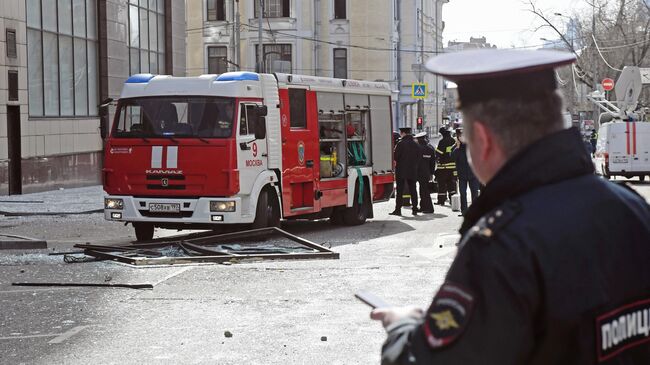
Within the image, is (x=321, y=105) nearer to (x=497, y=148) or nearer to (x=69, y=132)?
(x=69, y=132)

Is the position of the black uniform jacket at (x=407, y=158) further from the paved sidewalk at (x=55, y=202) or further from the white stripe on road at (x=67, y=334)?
the white stripe on road at (x=67, y=334)

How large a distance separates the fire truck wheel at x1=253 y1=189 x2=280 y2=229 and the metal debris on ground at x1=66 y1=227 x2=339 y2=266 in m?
1.01

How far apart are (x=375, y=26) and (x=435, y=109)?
1839 centimetres

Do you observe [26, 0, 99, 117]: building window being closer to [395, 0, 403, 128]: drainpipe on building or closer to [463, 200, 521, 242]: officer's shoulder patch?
[463, 200, 521, 242]: officer's shoulder patch

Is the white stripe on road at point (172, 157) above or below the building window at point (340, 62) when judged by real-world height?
below

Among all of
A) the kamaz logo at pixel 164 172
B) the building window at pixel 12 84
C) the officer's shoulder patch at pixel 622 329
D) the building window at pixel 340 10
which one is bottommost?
the officer's shoulder patch at pixel 622 329

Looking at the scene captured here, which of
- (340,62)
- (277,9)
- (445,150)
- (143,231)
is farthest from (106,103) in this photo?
(340,62)

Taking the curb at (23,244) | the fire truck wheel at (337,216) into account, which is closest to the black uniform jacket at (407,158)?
the fire truck wheel at (337,216)

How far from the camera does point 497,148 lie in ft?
8.25

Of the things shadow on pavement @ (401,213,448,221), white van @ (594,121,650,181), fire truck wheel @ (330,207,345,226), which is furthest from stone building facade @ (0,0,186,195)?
white van @ (594,121,650,181)

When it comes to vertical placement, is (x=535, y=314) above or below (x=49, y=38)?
below

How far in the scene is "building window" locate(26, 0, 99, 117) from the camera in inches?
1174

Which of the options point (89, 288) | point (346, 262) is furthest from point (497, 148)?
point (346, 262)

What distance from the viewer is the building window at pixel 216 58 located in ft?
224
